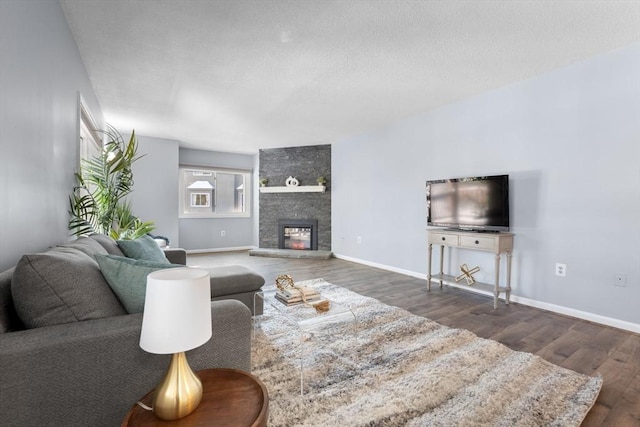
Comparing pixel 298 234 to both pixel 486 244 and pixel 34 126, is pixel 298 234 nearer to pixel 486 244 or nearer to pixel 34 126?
pixel 486 244

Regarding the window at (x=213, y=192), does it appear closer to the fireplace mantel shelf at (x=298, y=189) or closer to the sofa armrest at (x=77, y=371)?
the fireplace mantel shelf at (x=298, y=189)

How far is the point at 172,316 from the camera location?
2.71 feet

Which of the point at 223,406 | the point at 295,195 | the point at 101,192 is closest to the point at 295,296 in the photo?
the point at 223,406

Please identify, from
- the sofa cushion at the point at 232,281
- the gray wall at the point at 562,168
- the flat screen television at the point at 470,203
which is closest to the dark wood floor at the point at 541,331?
the gray wall at the point at 562,168

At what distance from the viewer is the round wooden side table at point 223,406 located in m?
0.82

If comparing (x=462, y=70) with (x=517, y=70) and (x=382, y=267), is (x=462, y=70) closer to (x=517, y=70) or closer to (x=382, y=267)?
(x=517, y=70)

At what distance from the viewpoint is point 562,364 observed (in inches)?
78.7

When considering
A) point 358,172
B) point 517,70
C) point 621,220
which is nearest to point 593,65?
point 517,70

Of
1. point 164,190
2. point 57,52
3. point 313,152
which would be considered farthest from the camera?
point 313,152

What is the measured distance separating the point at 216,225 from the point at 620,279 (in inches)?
259

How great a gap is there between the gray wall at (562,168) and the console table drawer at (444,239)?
418 millimetres

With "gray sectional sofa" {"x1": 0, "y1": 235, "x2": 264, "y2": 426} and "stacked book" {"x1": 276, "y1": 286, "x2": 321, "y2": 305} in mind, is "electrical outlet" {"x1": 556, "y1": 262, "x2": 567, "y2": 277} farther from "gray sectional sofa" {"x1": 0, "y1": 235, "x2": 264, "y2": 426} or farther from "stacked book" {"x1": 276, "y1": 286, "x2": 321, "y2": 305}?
"gray sectional sofa" {"x1": 0, "y1": 235, "x2": 264, "y2": 426}

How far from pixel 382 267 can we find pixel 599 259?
2.71 m

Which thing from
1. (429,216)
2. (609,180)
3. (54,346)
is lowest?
(54,346)
